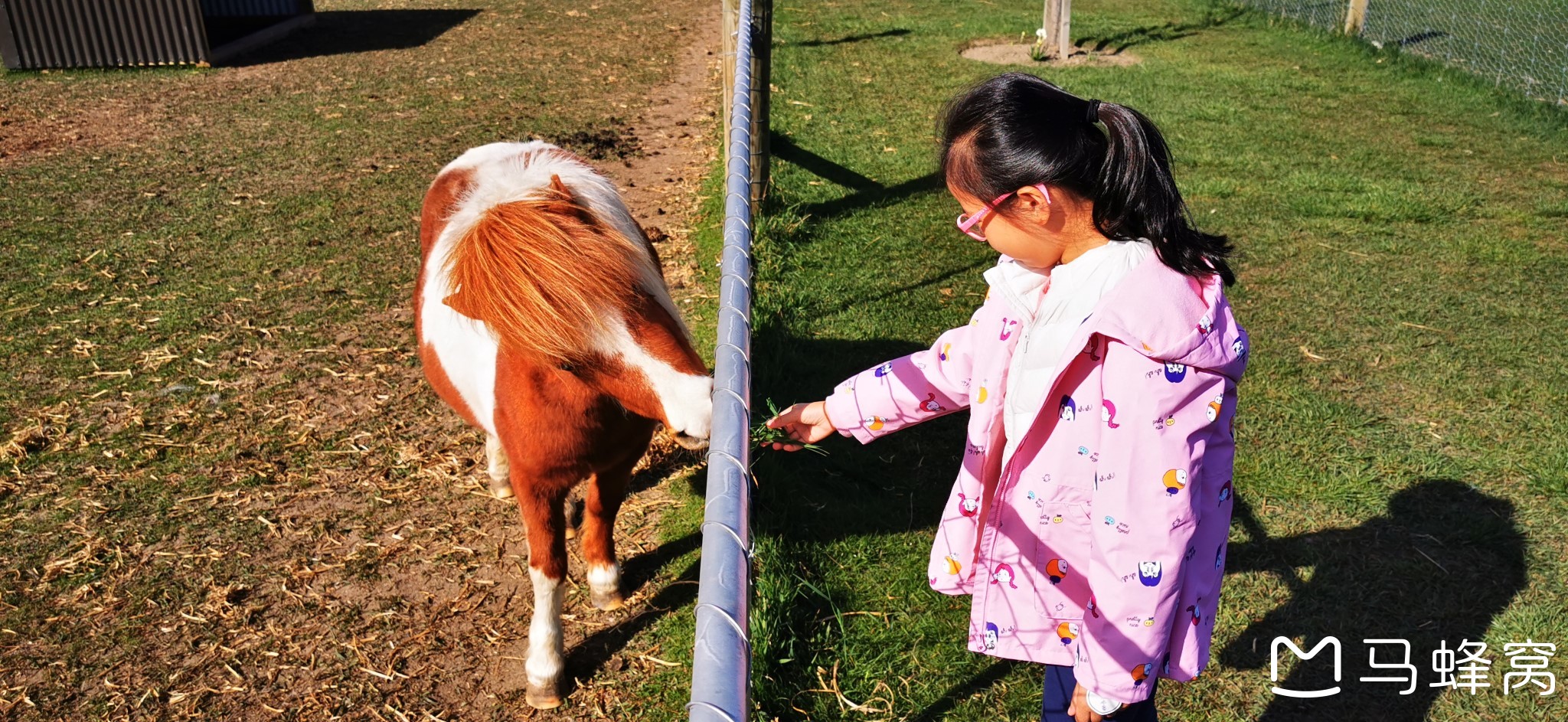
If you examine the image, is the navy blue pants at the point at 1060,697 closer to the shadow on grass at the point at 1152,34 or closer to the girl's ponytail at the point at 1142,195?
the girl's ponytail at the point at 1142,195

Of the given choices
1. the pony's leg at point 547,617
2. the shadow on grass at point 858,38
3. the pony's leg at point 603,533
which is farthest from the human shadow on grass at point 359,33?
the pony's leg at point 547,617

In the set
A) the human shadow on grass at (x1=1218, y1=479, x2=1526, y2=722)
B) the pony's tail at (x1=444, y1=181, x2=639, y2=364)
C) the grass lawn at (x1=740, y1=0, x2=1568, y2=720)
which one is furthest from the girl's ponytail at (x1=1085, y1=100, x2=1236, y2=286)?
the human shadow on grass at (x1=1218, y1=479, x2=1526, y2=722)

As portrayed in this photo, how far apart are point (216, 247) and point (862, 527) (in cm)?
465

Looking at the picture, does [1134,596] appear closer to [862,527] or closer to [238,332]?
[862,527]

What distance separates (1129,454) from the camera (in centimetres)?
174

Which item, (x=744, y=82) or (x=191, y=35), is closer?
(x=744, y=82)

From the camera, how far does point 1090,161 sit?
5.88ft

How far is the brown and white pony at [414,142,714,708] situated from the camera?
8.01 ft

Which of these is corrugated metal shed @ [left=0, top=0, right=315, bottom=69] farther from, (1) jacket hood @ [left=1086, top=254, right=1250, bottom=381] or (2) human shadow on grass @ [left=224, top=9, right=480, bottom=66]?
(1) jacket hood @ [left=1086, top=254, right=1250, bottom=381]

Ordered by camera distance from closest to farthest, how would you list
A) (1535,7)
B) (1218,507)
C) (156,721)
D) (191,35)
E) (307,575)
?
(1218,507), (156,721), (307,575), (191,35), (1535,7)

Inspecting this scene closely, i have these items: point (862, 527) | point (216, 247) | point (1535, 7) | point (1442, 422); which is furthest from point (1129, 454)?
point (1535, 7)

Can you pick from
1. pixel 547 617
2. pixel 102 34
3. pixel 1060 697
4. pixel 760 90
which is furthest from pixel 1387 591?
pixel 102 34

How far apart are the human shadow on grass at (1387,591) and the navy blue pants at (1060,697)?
1023 millimetres

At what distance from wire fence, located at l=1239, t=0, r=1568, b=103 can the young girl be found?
343 inches
